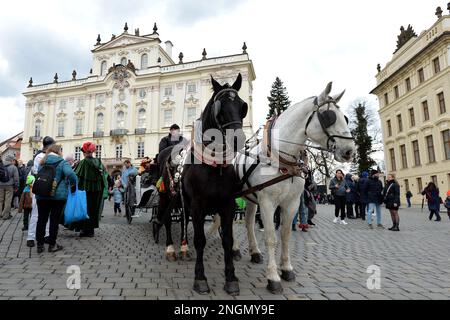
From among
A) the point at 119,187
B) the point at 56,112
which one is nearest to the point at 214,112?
the point at 119,187

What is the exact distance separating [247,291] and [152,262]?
6.08 feet

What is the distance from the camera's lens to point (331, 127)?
3643mm

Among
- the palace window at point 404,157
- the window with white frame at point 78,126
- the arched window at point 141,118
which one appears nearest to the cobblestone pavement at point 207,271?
the palace window at point 404,157

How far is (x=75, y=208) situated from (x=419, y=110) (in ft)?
111

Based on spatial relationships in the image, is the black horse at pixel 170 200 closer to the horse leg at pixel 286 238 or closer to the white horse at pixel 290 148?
the white horse at pixel 290 148

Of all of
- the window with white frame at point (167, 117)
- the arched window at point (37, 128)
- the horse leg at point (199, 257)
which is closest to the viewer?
the horse leg at point (199, 257)

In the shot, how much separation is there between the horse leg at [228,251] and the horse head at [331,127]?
139 centimetres

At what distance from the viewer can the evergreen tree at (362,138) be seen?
43.6 metres

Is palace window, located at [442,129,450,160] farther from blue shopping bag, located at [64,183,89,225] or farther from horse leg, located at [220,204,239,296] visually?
blue shopping bag, located at [64,183,89,225]

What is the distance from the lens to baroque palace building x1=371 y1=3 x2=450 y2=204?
26.6 m

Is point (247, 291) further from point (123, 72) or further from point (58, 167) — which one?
point (123, 72)

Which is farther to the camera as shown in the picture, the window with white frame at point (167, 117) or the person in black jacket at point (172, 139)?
the window with white frame at point (167, 117)

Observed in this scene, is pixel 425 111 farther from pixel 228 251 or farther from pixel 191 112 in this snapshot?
pixel 228 251

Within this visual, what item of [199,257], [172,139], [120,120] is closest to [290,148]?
[199,257]
